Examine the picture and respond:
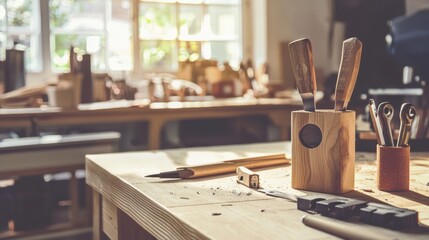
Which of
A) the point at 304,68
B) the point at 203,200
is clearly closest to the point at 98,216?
the point at 203,200

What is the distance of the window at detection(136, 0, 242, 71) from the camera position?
16.2 feet

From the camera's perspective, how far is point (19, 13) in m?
4.48

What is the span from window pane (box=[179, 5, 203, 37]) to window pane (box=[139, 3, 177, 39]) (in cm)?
8

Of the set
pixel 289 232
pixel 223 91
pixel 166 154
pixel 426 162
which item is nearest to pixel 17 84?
pixel 223 91

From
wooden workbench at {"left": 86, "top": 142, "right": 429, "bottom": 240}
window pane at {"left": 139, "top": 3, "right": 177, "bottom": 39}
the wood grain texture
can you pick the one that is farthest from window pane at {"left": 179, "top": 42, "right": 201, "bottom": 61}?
the wood grain texture

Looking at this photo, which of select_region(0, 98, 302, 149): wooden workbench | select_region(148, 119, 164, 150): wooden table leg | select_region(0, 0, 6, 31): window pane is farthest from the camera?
select_region(0, 0, 6, 31): window pane

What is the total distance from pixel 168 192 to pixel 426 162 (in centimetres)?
64

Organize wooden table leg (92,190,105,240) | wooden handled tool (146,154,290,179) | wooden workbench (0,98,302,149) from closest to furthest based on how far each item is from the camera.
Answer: wooden handled tool (146,154,290,179) < wooden table leg (92,190,105,240) < wooden workbench (0,98,302,149)

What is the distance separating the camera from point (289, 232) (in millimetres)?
684

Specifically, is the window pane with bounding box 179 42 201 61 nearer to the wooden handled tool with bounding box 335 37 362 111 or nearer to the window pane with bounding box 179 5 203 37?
the window pane with bounding box 179 5 203 37

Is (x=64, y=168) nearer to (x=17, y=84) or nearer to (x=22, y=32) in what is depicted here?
(x=17, y=84)

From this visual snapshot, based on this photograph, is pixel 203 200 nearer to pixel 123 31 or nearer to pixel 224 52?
pixel 123 31

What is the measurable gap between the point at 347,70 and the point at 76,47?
397cm

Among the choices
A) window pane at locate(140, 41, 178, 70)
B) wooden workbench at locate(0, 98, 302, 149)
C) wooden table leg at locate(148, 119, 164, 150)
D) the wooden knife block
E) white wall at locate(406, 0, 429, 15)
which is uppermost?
white wall at locate(406, 0, 429, 15)
